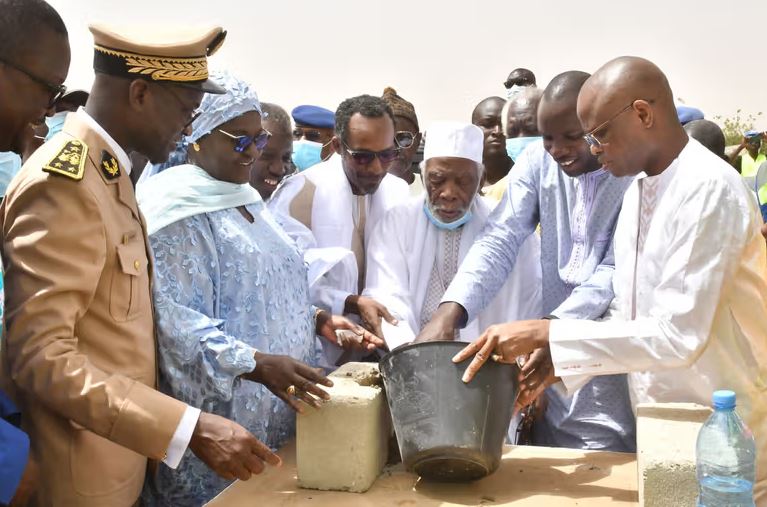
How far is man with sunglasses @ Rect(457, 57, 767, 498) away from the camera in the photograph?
93.7 inches

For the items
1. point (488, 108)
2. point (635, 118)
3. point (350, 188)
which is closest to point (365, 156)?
point (350, 188)

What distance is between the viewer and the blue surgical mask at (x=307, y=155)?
7277 mm

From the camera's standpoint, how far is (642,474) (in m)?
2.12

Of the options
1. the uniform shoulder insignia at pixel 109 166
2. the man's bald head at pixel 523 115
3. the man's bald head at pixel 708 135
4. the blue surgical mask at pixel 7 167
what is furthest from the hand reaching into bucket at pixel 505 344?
the man's bald head at pixel 708 135

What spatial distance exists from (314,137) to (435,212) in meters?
3.88

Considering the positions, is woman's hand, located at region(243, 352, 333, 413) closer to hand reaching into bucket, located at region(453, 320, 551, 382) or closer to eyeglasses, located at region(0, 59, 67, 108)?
hand reaching into bucket, located at region(453, 320, 551, 382)

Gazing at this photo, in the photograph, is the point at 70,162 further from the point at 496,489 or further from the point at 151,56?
the point at 496,489

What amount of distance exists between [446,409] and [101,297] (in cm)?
98

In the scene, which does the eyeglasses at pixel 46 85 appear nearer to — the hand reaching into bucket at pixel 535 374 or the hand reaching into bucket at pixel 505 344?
the hand reaching into bucket at pixel 505 344

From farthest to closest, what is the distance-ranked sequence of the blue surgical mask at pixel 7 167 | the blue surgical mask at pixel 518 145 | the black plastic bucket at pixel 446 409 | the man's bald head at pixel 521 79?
the man's bald head at pixel 521 79 → the blue surgical mask at pixel 518 145 → the blue surgical mask at pixel 7 167 → the black plastic bucket at pixel 446 409

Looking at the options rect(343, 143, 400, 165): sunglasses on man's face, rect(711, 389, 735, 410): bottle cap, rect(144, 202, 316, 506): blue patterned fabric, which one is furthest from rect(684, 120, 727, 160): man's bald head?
rect(711, 389, 735, 410): bottle cap

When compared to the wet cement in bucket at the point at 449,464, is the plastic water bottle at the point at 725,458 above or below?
above

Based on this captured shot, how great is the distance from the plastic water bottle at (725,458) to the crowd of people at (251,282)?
1.09 ft

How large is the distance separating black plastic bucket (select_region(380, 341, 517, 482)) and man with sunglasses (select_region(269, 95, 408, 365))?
150 cm
